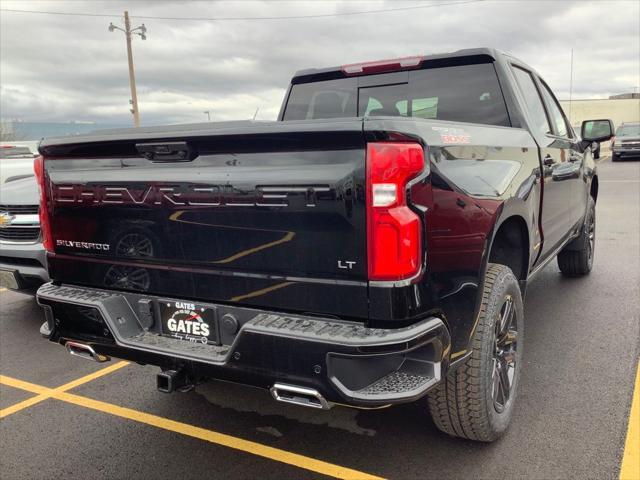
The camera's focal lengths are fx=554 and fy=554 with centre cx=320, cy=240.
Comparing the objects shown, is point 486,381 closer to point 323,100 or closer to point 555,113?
point 323,100

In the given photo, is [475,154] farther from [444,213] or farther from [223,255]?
[223,255]

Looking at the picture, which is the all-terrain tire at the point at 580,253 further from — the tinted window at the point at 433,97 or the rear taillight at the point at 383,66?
the rear taillight at the point at 383,66

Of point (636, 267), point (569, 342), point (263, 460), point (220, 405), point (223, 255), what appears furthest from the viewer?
point (636, 267)

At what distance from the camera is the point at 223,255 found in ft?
7.75

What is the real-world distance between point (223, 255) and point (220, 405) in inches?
57.1

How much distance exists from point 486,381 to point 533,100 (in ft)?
7.53

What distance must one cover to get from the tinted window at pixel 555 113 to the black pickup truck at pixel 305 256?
1.37m

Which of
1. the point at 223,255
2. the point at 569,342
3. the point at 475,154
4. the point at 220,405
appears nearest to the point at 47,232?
the point at 223,255

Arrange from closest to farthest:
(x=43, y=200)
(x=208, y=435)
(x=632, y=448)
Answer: (x=632, y=448) < (x=43, y=200) < (x=208, y=435)

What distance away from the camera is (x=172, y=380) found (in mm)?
2426

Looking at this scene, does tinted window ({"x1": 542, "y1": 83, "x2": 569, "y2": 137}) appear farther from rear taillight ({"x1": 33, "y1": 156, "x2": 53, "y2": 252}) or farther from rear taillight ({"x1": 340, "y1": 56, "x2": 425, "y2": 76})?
rear taillight ({"x1": 33, "y1": 156, "x2": 53, "y2": 252})

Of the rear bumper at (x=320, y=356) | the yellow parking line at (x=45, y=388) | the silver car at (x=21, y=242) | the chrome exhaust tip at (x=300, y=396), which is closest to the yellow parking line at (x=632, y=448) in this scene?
the rear bumper at (x=320, y=356)

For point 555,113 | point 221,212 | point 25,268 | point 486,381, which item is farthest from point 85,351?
point 555,113

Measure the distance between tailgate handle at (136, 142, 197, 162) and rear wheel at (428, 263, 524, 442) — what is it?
146 centimetres
